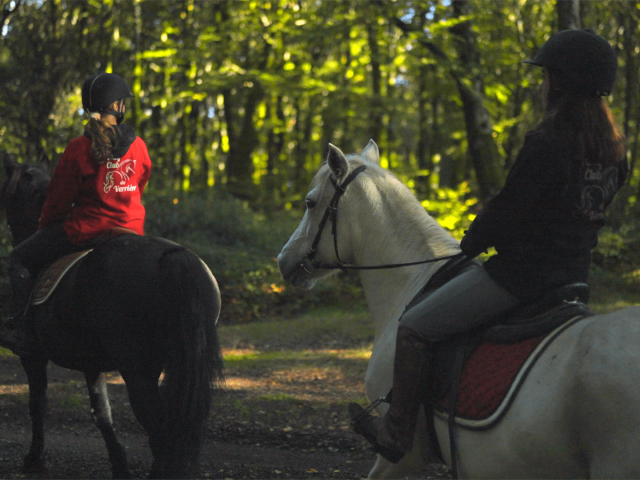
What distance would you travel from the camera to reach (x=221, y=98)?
856 inches

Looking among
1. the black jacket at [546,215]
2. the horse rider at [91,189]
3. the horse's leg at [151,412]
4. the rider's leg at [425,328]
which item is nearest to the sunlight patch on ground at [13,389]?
the horse rider at [91,189]

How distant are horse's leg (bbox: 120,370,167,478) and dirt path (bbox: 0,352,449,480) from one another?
87 centimetres

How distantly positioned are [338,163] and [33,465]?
318 cm

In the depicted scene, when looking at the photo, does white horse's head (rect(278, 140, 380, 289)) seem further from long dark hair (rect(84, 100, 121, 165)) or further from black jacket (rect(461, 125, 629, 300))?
long dark hair (rect(84, 100, 121, 165))

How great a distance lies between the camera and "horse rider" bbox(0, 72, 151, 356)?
3938mm

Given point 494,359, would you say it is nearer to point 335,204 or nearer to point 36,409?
point 335,204

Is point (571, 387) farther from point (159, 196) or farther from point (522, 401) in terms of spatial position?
point (159, 196)

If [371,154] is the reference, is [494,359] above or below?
below

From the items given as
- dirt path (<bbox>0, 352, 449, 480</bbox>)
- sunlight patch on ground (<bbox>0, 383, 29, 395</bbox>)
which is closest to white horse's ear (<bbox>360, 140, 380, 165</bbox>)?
dirt path (<bbox>0, 352, 449, 480</bbox>)

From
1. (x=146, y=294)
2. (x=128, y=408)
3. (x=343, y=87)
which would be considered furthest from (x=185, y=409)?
(x=343, y=87)

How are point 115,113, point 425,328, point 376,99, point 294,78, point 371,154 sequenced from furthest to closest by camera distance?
point 376,99 → point 294,78 → point 115,113 → point 371,154 → point 425,328

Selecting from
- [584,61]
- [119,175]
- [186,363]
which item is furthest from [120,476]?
[584,61]

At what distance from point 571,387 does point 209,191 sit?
1466 cm

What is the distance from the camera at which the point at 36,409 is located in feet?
14.9
